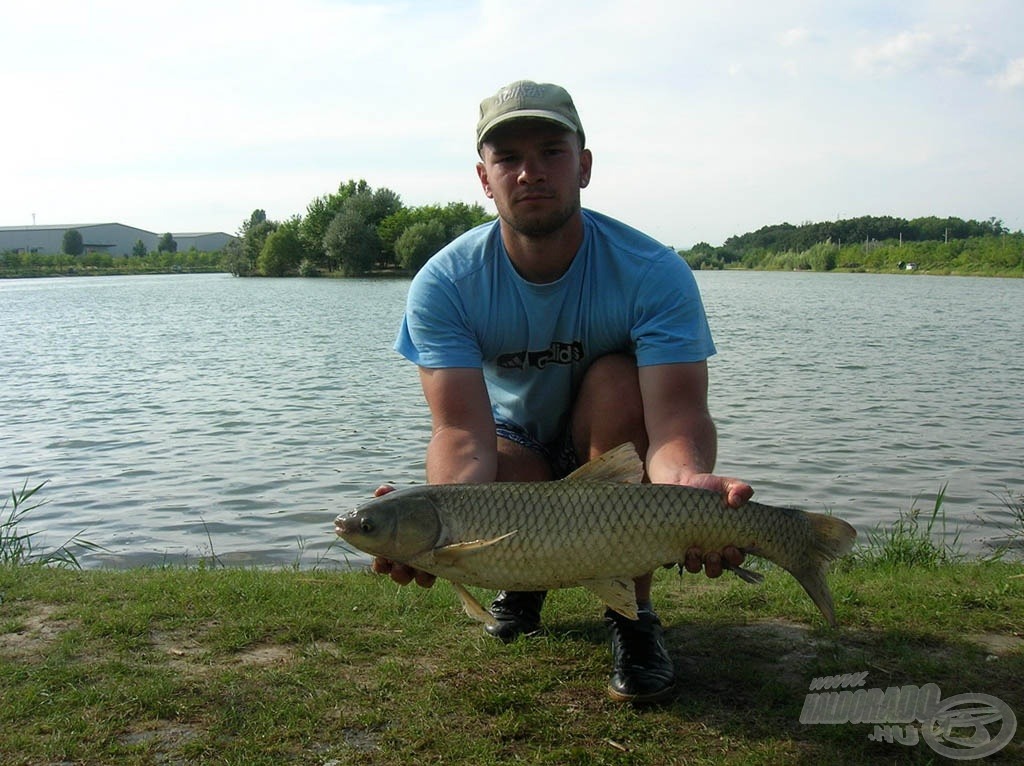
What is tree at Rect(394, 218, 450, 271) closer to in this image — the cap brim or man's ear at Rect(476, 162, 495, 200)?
man's ear at Rect(476, 162, 495, 200)

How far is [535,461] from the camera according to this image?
384 cm

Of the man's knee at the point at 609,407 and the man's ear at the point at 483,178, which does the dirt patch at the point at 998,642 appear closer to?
the man's knee at the point at 609,407

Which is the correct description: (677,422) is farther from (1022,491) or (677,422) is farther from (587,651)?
(1022,491)

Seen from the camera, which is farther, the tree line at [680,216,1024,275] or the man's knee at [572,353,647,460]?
the tree line at [680,216,1024,275]

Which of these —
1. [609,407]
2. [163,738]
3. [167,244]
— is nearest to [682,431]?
[609,407]

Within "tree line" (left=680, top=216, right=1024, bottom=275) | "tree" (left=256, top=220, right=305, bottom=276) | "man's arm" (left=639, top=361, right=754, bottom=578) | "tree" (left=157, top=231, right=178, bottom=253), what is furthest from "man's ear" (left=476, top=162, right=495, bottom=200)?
"tree" (left=157, top=231, right=178, bottom=253)

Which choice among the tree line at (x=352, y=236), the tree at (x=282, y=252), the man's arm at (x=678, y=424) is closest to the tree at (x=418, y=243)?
the tree line at (x=352, y=236)

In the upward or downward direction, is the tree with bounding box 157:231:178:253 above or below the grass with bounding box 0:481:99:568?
above

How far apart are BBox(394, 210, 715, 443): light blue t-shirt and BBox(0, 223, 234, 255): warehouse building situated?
106026mm

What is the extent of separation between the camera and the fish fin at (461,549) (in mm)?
2801

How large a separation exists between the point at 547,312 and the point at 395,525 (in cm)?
127

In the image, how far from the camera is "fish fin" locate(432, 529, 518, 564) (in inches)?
110

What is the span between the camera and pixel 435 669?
3.37 meters

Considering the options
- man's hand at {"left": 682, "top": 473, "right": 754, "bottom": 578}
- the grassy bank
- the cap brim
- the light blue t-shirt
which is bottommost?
the grassy bank
